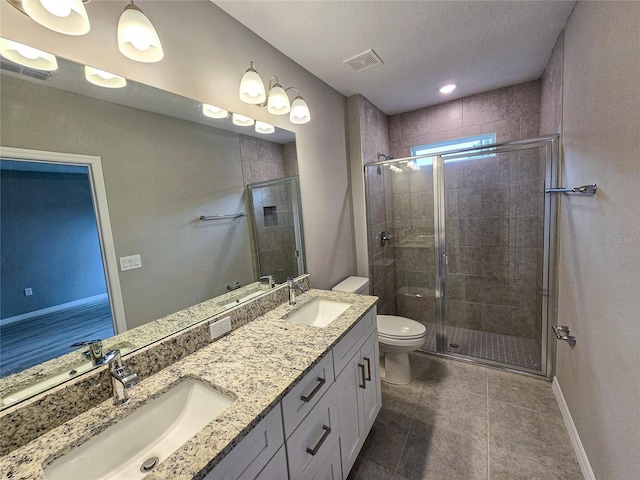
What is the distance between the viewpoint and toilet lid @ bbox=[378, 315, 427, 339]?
207 centimetres

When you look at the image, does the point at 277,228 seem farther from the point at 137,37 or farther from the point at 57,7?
the point at 57,7

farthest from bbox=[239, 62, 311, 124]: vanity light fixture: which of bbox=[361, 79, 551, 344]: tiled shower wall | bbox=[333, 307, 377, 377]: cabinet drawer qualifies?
bbox=[333, 307, 377, 377]: cabinet drawer

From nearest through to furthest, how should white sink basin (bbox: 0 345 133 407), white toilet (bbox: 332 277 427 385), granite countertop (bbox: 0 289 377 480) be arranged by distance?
1. granite countertop (bbox: 0 289 377 480)
2. white sink basin (bbox: 0 345 133 407)
3. white toilet (bbox: 332 277 427 385)

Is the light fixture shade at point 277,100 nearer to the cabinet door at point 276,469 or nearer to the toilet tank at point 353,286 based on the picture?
the toilet tank at point 353,286

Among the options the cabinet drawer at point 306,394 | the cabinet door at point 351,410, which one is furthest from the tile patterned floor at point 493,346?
the cabinet drawer at point 306,394

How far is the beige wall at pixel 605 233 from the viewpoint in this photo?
94cm

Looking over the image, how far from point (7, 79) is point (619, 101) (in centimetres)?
209

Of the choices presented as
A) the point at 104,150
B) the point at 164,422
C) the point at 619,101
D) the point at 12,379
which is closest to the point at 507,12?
the point at 619,101

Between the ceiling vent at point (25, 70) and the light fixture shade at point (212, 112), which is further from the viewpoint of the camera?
the light fixture shade at point (212, 112)

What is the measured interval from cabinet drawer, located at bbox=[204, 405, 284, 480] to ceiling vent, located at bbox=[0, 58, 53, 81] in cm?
126

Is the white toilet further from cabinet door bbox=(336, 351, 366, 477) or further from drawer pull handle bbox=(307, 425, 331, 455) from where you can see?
drawer pull handle bbox=(307, 425, 331, 455)

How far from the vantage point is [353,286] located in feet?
7.75

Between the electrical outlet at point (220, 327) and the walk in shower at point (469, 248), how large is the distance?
70.4 inches

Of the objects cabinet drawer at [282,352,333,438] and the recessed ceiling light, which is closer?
cabinet drawer at [282,352,333,438]
